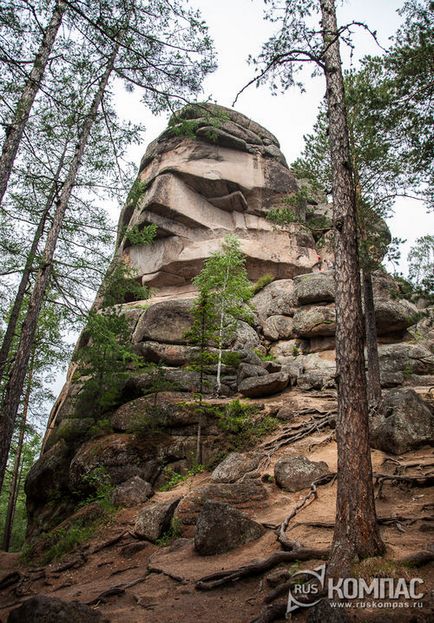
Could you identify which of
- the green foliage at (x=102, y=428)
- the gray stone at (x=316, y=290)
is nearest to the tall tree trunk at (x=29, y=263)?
the green foliage at (x=102, y=428)

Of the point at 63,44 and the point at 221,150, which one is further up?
the point at 221,150

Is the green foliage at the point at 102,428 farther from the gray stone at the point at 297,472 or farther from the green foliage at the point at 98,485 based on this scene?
the gray stone at the point at 297,472

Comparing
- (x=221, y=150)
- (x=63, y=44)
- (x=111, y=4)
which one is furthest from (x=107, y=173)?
(x=221, y=150)

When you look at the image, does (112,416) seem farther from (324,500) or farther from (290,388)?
(324,500)

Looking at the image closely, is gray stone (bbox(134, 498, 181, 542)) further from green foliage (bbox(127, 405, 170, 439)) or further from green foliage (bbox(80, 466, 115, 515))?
green foliage (bbox(127, 405, 170, 439))

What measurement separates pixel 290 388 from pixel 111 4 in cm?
1421

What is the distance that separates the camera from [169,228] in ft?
97.0

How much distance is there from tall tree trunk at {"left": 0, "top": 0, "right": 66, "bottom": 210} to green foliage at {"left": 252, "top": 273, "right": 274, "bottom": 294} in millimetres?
20110

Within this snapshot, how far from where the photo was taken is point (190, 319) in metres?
20.4

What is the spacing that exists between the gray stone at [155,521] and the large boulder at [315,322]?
14.4 meters

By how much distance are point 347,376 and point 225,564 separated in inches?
143

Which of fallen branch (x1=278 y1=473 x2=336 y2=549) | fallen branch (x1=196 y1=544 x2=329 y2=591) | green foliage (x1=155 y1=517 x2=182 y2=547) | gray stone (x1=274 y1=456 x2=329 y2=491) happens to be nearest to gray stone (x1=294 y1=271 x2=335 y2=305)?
gray stone (x1=274 y1=456 x2=329 y2=491)

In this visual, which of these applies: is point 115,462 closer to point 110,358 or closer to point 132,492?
point 132,492

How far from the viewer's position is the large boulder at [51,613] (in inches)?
156
